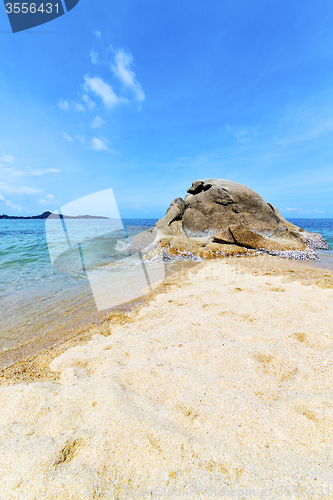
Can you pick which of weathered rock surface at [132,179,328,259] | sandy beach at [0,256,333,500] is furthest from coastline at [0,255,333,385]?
weathered rock surface at [132,179,328,259]

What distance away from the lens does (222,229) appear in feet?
36.9

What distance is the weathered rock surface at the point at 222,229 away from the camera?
9312 mm

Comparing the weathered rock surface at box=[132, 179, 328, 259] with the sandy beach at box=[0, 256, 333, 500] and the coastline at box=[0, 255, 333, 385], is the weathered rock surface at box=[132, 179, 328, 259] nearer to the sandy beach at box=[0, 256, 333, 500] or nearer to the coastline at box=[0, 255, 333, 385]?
the coastline at box=[0, 255, 333, 385]

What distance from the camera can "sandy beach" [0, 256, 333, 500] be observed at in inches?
47.6

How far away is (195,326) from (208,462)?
1845 mm

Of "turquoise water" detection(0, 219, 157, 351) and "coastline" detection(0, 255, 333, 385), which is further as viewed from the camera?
"turquoise water" detection(0, 219, 157, 351)

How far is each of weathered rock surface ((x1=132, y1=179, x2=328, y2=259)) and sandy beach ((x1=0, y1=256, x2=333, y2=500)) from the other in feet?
20.6

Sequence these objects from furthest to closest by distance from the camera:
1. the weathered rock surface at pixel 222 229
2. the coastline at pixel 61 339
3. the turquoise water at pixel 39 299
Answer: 1. the weathered rock surface at pixel 222 229
2. the turquoise water at pixel 39 299
3. the coastline at pixel 61 339

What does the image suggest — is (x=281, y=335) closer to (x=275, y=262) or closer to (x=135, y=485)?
(x=135, y=485)

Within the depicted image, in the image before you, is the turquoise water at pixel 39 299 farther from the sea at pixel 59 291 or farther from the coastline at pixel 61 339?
the coastline at pixel 61 339

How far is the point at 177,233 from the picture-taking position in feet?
41.6

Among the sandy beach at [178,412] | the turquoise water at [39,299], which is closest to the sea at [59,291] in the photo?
the turquoise water at [39,299]

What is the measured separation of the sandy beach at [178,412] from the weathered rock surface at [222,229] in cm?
627

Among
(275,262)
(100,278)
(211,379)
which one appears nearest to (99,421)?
(211,379)
